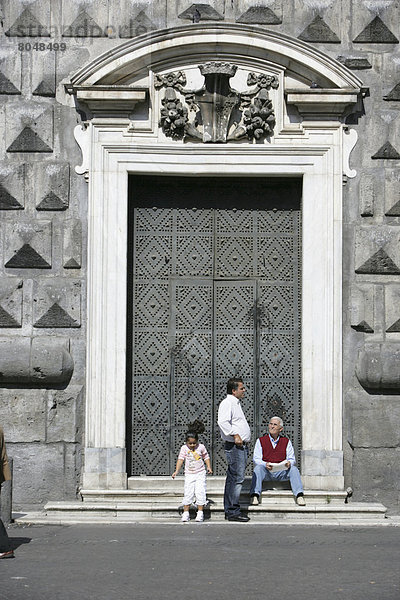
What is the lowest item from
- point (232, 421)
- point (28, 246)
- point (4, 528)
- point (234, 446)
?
point (4, 528)

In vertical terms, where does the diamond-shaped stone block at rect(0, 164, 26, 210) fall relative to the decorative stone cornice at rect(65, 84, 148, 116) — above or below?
below

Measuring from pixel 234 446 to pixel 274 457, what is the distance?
0.82 meters

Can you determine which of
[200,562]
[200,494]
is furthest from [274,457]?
[200,562]

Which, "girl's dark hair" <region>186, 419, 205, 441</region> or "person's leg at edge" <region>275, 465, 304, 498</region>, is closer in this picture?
"girl's dark hair" <region>186, 419, 205, 441</region>

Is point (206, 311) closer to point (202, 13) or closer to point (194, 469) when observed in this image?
point (194, 469)

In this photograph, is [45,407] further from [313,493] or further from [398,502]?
[398,502]

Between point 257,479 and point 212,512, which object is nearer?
point 212,512

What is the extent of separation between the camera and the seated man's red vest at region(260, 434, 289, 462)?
14.8 metres

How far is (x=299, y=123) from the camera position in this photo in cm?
1537

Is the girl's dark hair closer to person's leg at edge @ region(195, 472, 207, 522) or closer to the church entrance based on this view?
person's leg at edge @ region(195, 472, 207, 522)

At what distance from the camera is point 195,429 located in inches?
569

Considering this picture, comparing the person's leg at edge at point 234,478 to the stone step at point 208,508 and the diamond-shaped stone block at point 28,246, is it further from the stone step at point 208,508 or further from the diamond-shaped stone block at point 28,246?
the diamond-shaped stone block at point 28,246

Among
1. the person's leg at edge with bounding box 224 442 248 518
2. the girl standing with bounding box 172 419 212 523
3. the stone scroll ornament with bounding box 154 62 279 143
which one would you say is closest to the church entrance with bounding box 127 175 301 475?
the stone scroll ornament with bounding box 154 62 279 143

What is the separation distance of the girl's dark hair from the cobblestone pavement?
1005 mm
